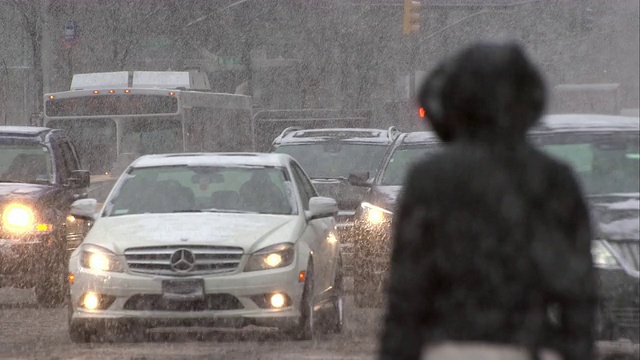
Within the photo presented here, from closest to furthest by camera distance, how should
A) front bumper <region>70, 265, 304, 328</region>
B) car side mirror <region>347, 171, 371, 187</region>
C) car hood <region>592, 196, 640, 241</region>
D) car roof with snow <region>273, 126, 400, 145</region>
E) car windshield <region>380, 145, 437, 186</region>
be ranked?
car hood <region>592, 196, 640, 241</region> < front bumper <region>70, 265, 304, 328</region> < car windshield <region>380, 145, 437, 186</region> < car side mirror <region>347, 171, 371, 187</region> < car roof with snow <region>273, 126, 400, 145</region>

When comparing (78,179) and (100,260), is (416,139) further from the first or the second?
(100,260)

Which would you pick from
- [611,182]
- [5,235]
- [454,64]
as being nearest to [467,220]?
[454,64]

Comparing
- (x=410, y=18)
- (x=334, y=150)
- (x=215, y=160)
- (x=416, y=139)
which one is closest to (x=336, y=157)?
(x=334, y=150)

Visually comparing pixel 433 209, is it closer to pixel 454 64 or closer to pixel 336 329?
pixel 454 64

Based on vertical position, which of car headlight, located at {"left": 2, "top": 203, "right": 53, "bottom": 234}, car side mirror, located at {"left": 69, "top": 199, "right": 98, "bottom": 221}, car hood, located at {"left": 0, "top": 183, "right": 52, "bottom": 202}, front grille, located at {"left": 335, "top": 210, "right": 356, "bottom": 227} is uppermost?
car side mirror, located at {"left": 69, "top": 199, "right": 98, "bottom": 221}

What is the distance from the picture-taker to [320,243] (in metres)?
11.7

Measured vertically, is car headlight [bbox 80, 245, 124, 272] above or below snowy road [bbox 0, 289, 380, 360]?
above

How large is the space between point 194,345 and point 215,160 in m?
1.82

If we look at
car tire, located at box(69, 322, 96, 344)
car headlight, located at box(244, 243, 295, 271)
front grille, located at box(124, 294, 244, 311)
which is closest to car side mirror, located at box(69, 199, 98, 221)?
car tire, located at box(69, 322, 96, 344)

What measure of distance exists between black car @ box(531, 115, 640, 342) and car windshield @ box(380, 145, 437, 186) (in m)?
3.11

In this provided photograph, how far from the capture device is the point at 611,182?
10.7 m

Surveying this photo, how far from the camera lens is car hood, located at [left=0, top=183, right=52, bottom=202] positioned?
14.0 metres

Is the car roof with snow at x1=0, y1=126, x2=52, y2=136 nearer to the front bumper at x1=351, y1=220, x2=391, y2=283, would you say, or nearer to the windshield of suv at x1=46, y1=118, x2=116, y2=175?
the front bumper at x1=351, y1=220, x2=391, y2=283

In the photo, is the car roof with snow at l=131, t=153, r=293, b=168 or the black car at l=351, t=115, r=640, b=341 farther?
the car roof with snow at l=131, t=153, r=293, b=168
